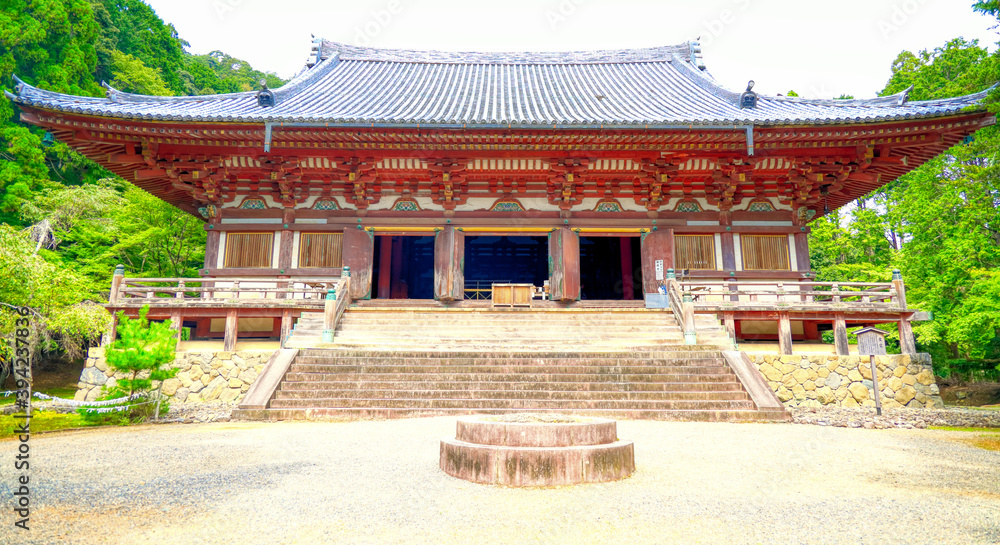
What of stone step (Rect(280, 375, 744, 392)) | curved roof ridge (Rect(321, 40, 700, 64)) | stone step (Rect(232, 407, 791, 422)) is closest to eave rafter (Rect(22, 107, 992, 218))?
stone step (Rect(280, 375, 744, 392))

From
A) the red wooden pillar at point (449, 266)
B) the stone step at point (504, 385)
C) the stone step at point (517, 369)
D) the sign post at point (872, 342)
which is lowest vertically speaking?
the stone step at point (504, 385)

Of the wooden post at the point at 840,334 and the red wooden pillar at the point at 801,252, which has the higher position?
the red wooden pillar at the point at 801,252

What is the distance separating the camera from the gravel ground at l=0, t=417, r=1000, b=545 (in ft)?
9.58

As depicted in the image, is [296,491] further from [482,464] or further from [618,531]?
[618,531]

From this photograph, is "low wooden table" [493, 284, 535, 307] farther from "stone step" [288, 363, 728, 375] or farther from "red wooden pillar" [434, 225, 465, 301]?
"stone step" [288, 363, 728, 375]

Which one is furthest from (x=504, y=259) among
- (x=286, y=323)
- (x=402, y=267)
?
(x=286, y=323)

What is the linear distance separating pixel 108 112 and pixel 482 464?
10.7 m

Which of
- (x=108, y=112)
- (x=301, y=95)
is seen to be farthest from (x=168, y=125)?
(x=301, y=95)

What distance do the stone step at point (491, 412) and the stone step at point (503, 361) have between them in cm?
136

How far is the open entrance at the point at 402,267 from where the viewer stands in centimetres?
1474

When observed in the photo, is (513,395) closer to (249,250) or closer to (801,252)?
(249,250)

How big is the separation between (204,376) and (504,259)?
12.2 metres

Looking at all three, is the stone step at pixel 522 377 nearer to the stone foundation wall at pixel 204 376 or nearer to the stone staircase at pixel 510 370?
the stone staircase at pixel 510 370

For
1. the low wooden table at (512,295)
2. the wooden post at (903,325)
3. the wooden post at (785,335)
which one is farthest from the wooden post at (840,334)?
the low wooden table at (512,295)
